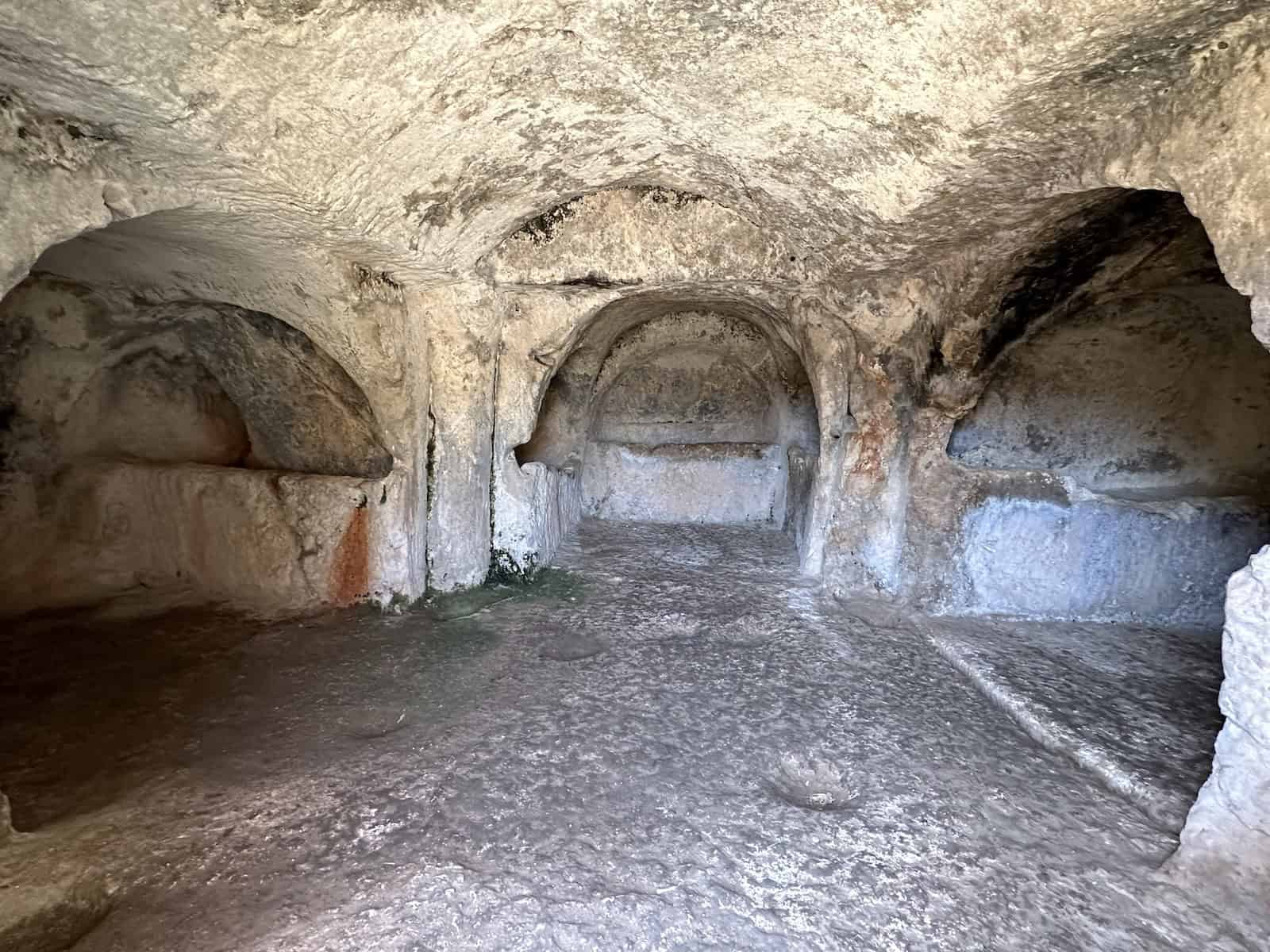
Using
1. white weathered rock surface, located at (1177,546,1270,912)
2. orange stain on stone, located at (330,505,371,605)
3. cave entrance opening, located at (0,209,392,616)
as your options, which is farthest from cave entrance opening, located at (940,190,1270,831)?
cave entrance opening, located at (0,209,392,616)

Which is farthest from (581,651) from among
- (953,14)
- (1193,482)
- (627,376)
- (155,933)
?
(1193,482)

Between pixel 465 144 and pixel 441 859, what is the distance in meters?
2.94

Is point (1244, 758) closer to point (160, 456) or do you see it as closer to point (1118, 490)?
point (1118, 490)

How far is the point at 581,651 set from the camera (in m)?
4.13

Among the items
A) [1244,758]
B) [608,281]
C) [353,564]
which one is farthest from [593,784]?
[608,281]

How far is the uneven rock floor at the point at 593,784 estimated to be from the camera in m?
2.16

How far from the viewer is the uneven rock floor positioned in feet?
7.07

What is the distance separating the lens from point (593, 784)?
2840 mm

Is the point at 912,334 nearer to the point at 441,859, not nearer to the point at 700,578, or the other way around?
the point at 700,578

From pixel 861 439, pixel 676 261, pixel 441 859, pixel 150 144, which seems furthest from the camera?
pixel 861 439

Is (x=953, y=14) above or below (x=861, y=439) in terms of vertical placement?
above

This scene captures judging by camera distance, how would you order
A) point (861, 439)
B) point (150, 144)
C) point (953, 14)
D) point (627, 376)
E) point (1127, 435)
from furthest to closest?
point (627, 376) → point (1127, 435) → point (861, 439) → point (150, 144) → point (953, 14)

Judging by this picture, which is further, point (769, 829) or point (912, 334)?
point (912, 334)

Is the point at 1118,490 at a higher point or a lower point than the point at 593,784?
higher
